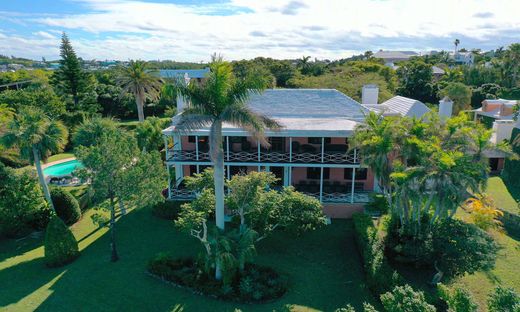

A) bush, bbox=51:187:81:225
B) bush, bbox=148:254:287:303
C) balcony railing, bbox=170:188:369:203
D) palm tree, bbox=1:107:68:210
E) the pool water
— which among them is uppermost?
palm tree, bbox=1:107:68:210

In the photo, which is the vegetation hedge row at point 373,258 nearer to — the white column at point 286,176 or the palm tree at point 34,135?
the white column at point 286,176

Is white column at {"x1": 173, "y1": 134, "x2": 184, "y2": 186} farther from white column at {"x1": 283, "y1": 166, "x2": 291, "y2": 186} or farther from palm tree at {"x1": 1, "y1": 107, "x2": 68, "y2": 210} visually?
white column at {"x1": 283, "y1": 166, "x2": 291, "y2": 186}

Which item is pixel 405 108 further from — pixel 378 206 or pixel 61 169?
pixel 61 169

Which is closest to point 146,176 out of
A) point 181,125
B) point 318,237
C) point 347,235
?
point 181,125

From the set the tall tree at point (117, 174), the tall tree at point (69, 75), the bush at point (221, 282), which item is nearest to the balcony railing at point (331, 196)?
the tall tree at point (117, 174)

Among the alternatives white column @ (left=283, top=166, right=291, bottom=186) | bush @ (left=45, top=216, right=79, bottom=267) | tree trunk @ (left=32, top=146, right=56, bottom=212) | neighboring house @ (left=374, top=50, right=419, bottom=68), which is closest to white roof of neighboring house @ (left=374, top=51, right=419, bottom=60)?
neighboring house @ (left=374, top=50, right=419, bottom=68)
